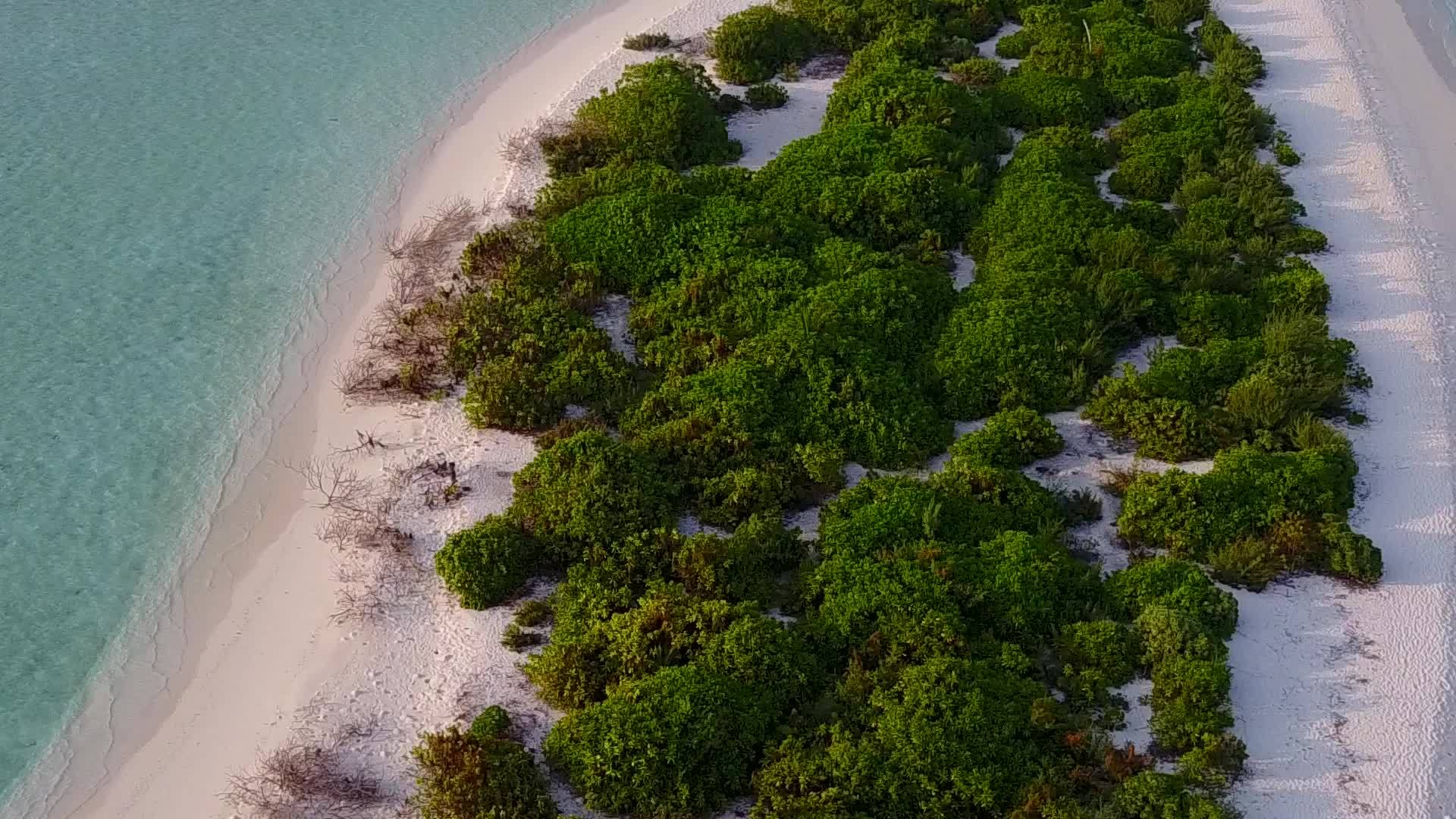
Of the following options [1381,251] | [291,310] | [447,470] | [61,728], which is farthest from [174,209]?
[1381,251]

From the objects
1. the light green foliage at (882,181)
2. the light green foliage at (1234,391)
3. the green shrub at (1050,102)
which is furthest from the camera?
the green shrub at (1050,102)

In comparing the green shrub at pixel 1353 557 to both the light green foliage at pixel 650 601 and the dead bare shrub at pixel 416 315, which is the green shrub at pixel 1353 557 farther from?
the dead bare shrub at pixel 416 315

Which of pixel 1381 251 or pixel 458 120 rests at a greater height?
pixel 458 120

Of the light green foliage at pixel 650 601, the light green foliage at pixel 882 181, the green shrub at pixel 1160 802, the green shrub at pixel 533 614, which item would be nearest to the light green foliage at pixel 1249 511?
the green shrub at pixel 1160 802

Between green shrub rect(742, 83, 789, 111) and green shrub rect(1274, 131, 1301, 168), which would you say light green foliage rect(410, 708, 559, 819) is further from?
green shrub rect(1274, 131, 1301, 168)

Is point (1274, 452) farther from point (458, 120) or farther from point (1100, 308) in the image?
point (458, 120)

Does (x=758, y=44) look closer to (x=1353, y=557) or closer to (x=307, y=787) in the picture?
(x=1353, y=557)

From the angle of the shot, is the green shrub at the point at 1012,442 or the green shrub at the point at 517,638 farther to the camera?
the green shrub at the point at 1012,442
